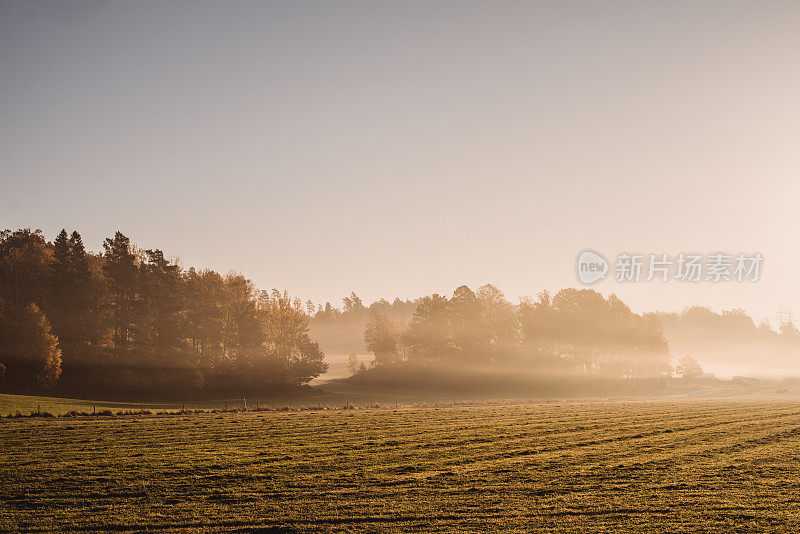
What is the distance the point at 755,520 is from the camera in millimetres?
13391

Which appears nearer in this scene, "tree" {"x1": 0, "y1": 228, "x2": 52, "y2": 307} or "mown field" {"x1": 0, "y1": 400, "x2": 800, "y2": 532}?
"mown field" {"x1": 0, "y1": 400, "x2": 800, "y2": 532}

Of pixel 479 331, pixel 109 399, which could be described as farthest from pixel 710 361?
pixel 109 399

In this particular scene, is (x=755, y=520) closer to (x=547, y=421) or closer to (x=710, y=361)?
(x=547, y=421)

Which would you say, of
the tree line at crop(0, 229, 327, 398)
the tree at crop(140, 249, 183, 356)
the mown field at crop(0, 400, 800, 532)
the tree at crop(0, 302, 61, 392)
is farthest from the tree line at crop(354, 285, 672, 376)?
the mown field at crop(0, 400, 800, 532)

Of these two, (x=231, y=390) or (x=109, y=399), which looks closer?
(x=109, y=399)

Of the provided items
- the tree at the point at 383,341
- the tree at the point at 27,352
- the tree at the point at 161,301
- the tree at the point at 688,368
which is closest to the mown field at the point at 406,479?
the tree at the point at 27,352

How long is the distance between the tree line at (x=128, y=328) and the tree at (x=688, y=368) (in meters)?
83.2

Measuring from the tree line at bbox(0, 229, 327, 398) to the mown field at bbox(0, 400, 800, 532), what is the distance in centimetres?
4185

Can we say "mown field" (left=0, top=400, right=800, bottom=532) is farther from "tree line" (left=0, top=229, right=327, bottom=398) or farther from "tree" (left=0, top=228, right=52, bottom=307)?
"tree" (left=0, top=228, right=52, bottom=307)

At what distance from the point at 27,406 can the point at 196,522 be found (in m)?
42.9

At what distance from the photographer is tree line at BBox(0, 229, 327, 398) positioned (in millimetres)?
66312

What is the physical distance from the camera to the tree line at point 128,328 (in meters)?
66.3

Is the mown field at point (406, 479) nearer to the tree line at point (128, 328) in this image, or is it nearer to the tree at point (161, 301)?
the tree line at point (128, 328)

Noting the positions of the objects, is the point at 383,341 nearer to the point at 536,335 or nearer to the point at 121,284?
the point at 536,335
